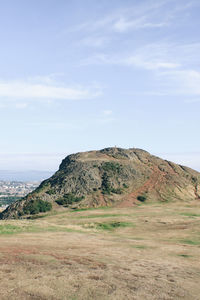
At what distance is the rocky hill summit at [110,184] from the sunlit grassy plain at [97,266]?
84.0 ft

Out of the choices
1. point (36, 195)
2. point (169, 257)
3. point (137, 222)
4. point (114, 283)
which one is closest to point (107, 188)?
point (36, 195)

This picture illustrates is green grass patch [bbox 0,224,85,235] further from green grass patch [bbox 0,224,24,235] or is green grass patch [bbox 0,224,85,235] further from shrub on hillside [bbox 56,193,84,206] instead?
shrub on hillside [bbox 56,193,84,206]

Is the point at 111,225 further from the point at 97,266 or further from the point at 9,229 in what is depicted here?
the point at 97,266

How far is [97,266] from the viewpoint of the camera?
19.0 meters

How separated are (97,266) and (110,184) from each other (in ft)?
171

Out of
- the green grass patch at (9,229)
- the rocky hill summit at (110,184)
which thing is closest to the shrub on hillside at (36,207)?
the rocky hill summit at (110,184)

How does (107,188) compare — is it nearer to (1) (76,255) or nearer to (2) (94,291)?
(1) (76,255)

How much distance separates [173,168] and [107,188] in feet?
83.5

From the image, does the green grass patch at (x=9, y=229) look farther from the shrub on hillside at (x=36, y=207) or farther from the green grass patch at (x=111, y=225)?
the shrub on hillside at (x=36, y=207)

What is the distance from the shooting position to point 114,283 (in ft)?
51.7

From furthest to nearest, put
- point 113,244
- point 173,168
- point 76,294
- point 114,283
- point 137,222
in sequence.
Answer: point 173,168 < point 137,222 < point 113,244 < point 114,283 < point 76,294

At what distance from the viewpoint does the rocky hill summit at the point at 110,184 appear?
6347cm

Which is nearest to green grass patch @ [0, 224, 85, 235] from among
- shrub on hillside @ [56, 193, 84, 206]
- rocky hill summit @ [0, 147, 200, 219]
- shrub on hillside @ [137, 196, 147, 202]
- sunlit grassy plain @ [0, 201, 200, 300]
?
sunlit grassy plain @ [0, 201, 200, 300]

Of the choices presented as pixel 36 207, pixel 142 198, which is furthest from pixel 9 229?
pixel 142 198
